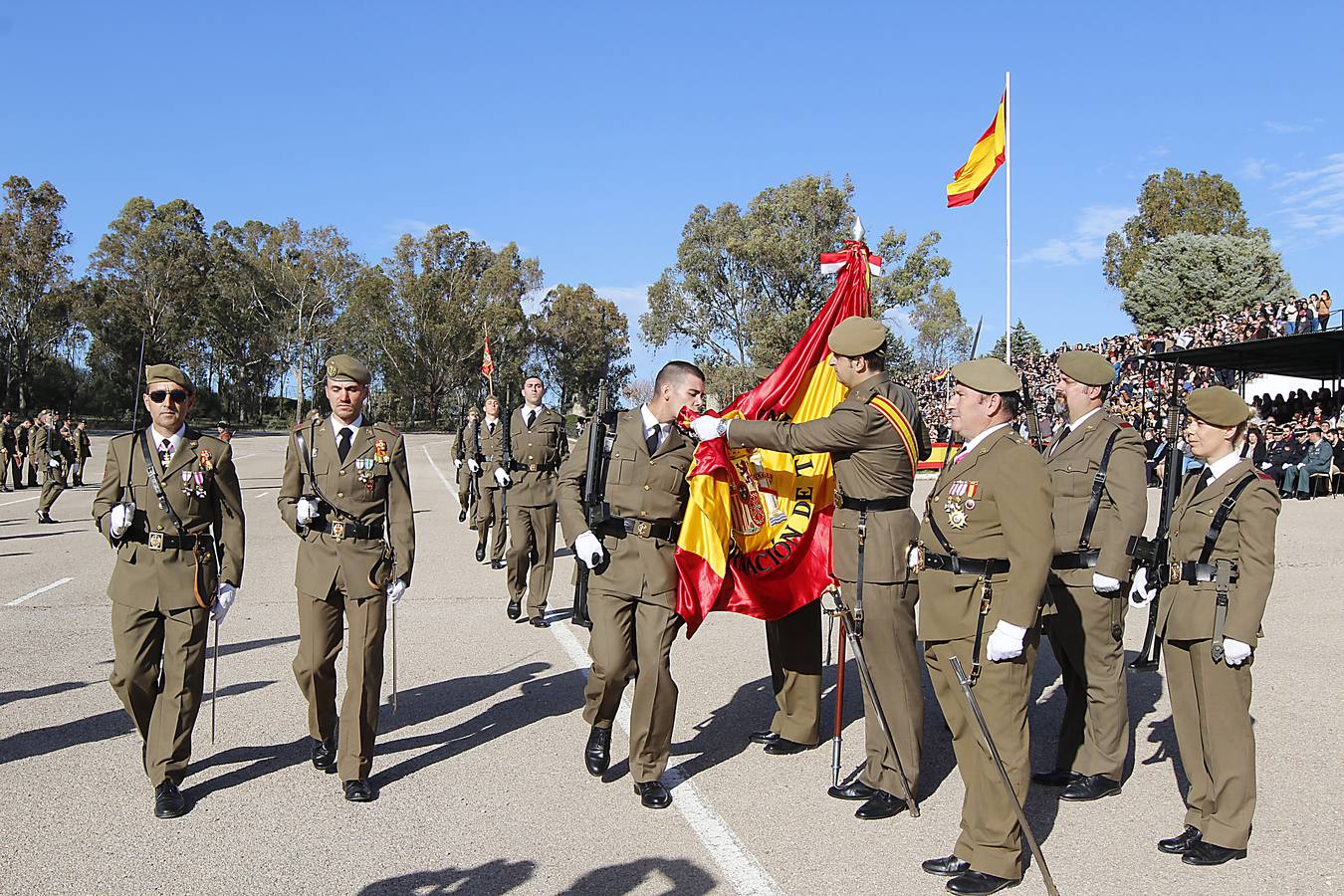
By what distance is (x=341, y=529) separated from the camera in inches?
201

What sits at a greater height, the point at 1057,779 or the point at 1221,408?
the point at 1221,408

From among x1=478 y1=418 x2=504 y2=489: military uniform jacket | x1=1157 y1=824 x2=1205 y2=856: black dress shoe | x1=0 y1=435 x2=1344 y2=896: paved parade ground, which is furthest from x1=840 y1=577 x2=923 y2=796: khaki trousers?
x1=478 y1=418 x2=504 y2=489: military uniform jacket

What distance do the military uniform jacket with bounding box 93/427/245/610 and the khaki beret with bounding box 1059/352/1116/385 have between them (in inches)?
165

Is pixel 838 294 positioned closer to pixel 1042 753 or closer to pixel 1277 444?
pixel 1042 753

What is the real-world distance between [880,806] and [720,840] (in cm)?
81

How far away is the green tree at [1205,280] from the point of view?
48375 mm

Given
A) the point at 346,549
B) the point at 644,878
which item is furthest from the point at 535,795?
the point at 346,549

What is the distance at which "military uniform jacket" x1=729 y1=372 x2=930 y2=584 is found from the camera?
4.74m

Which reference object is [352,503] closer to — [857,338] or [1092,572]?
[857,338]

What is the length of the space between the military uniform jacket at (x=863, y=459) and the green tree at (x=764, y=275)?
41661 millimetres

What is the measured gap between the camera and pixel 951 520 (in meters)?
4.17

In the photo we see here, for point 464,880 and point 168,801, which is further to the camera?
point 168,801

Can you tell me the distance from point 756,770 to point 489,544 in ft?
32.9

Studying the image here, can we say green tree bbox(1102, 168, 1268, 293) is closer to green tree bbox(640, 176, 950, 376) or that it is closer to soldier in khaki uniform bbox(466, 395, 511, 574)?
green tree bbox(640, 176, 950, 376)
